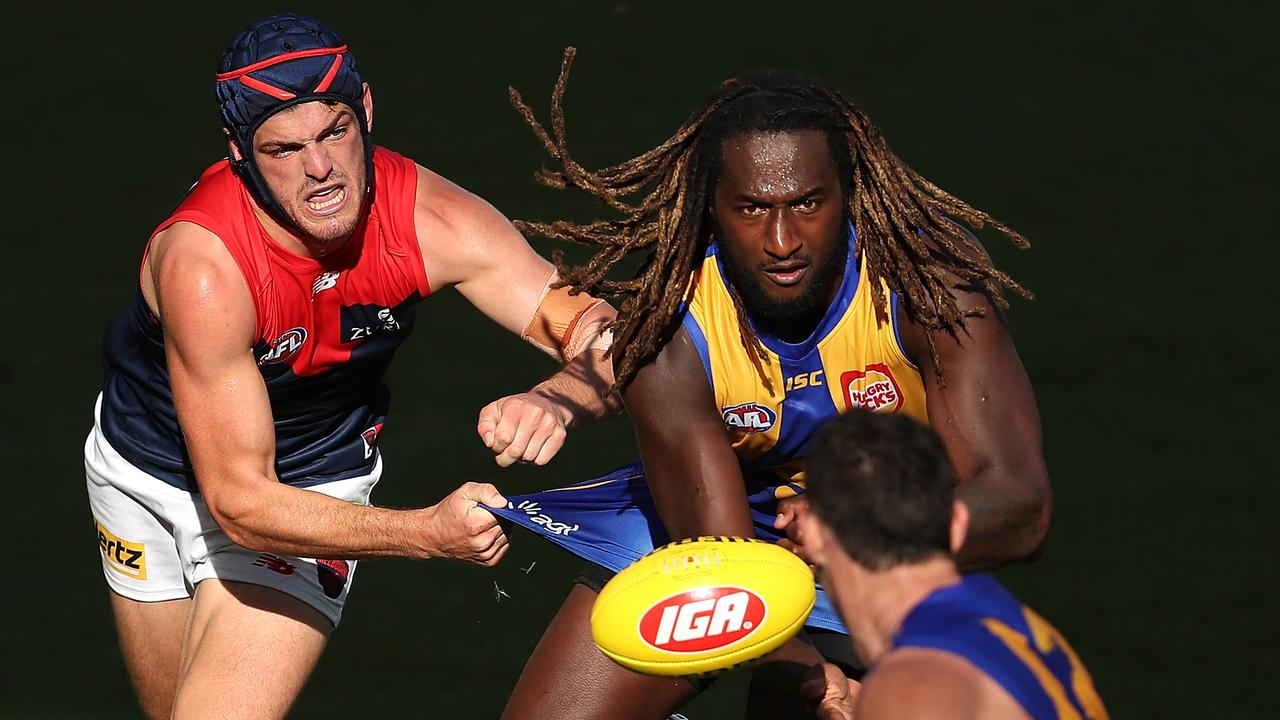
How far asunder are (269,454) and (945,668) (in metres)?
2.80

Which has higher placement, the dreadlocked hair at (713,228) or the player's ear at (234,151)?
the dreadlocked hair at (713,228)

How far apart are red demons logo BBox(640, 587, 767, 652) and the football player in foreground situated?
69 cm

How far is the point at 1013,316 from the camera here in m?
9.80

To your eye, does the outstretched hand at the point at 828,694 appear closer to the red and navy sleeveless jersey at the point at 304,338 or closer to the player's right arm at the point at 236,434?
the player's right arm at the point at 236,434

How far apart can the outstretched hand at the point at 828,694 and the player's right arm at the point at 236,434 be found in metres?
1.00

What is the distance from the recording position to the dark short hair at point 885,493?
3.86 meters

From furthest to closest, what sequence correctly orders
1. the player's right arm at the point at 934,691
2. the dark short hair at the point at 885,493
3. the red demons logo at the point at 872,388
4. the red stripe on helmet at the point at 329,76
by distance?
the red stripe on helmet at the point at 329,76 < the red demons logo at the point at 872,388 < the dark short hair at the point at 885,493 < the player's right arm at the point at 934,691

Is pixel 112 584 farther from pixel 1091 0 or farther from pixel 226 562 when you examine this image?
pixel 1091 0

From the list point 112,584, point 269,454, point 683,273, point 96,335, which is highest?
point 683,273

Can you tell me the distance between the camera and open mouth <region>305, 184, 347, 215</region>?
227 inches

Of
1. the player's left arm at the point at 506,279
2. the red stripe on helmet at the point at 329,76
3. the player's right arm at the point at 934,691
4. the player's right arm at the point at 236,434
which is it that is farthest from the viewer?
the player's left arm at the point at 506,279

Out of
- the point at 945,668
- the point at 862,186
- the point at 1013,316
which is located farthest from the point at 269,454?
the point at 1013,316

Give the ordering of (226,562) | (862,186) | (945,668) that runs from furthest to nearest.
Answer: (226,562) → (862,186) → (945,668)

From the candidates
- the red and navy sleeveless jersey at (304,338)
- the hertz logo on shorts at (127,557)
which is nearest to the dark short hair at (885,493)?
the red and navy sleeveless jersey at (304,338)
